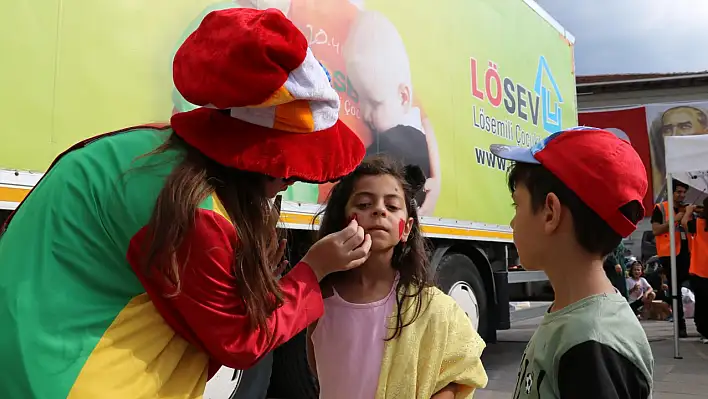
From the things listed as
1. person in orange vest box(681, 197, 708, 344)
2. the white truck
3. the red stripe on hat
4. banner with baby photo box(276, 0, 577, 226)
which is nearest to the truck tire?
the white truck

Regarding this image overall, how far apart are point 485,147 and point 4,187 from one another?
13.9 feet

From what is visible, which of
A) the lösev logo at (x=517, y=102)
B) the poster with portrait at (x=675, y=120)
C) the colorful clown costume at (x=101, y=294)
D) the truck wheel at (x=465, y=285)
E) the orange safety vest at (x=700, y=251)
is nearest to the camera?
the colorful clown costume at (x=101, y=294)

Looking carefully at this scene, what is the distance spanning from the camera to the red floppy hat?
46.3 inches

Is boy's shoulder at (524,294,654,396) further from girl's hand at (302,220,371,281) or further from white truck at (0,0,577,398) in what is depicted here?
white truck at (0,0,577,398)

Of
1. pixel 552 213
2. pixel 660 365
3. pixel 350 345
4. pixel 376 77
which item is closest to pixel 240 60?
pixel 552 213

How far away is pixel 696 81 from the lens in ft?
73.7

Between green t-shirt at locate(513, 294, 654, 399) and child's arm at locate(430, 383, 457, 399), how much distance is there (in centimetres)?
48

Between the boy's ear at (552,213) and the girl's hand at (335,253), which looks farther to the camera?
the boy's ear at (552,213)

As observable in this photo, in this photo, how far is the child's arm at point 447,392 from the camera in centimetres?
195

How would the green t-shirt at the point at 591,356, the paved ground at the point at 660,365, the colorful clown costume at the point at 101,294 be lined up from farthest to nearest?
the paved ground at the point at 660,365 → the green t-shirt at the point at 591,356 → the colorful clown costume at the point at 101,294

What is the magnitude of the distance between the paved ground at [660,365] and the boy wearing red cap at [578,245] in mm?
3563

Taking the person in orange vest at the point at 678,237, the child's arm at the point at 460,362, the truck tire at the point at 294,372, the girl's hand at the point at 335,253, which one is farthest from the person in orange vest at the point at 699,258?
the girl's hand at the point at 335,253

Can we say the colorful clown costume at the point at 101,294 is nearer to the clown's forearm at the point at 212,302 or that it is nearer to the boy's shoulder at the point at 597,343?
the clown's forearm at the point at 212,302

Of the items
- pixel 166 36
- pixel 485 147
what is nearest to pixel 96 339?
pixel 166 36
